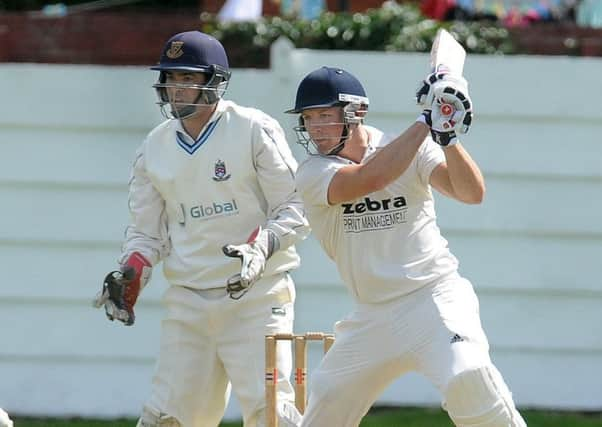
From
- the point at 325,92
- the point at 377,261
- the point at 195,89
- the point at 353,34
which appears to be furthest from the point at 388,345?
the point at 353,34

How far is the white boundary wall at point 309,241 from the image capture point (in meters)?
7.74

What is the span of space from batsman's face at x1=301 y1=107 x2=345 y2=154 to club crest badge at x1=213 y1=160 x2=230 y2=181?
601 mm

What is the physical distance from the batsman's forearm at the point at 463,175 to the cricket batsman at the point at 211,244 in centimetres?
92

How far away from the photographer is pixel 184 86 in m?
5.74

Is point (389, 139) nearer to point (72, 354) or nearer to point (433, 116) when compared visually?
point (433, 116)

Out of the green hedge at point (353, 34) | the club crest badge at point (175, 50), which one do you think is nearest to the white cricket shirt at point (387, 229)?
the club crest badge at point (175, 50)

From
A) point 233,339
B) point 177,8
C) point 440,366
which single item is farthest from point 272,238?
point 177,8

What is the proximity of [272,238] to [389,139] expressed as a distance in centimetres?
62

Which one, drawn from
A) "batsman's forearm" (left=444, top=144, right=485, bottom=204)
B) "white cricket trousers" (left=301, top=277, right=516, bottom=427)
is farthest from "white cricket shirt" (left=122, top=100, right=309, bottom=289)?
"batsman's forearm" (left=444, top=144, right=485, bottom=204)

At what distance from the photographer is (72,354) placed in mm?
7762

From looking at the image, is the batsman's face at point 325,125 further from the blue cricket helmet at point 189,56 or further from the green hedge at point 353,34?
the green hedge at point 353,34

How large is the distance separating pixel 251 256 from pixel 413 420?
96.1 inches

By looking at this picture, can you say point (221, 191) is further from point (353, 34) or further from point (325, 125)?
point (353, 34)

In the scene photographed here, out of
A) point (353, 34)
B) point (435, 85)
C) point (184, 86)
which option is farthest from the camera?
point (353, 34)
